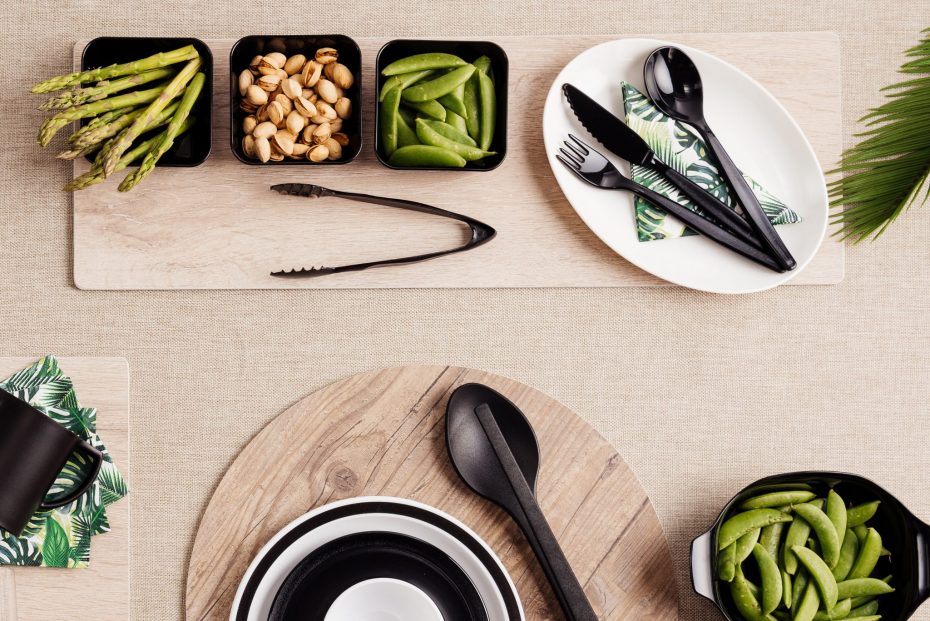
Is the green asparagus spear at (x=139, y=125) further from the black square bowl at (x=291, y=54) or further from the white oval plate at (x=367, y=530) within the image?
the white oval plate at (x=367, y=530)

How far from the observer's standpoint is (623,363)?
910mm

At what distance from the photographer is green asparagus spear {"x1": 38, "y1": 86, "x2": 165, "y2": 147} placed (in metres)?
0.82

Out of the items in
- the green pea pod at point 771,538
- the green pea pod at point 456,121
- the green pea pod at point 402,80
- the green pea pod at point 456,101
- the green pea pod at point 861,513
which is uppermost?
the green pea pod at point 402,80

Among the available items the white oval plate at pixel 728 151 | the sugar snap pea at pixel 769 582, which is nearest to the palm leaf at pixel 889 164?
the white oval plate at pixel 728 151

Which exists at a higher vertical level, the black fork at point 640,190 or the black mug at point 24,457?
the black fork at point 640,190

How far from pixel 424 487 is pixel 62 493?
45 centimetres

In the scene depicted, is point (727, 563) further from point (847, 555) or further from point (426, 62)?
point (426, 62)

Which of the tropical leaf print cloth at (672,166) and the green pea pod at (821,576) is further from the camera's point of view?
the tropical leaf print cloth at (672,166)

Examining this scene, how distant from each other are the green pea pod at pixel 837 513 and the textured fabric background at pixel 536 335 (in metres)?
0.11

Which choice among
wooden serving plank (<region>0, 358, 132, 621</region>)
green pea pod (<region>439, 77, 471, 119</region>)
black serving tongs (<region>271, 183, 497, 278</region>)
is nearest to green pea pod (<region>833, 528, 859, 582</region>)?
black serving tongs (<region>271, 183, 497, 278</region>)

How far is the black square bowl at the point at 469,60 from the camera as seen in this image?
853 millimetres

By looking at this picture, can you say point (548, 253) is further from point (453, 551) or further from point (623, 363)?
point (453, 551)

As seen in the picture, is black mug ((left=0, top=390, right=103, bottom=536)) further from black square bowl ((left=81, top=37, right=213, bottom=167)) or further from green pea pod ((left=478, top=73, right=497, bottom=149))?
green pea pod ((left=478, top=73, right=497, bottom=149))

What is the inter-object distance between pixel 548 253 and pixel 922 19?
0.59 meters
